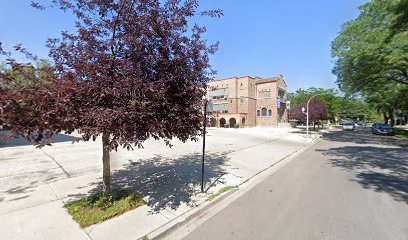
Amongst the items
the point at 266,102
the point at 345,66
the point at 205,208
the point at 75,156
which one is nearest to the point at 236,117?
the point at 266,102

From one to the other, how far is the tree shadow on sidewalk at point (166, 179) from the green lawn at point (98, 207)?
0.40m

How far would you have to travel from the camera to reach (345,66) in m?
15.4

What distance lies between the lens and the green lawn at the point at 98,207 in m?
3.67

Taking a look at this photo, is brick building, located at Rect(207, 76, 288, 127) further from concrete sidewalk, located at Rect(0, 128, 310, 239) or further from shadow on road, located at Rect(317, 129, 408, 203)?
concrete sidewalk, located at Rect(0, 128, 310, 239)

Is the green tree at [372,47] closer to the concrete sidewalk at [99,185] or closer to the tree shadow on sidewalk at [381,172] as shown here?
the tree shadow on sidewalk at [381,172]

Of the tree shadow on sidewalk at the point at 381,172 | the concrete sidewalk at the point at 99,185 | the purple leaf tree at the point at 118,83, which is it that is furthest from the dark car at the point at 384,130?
the purple leaf tree at the point at 118,83

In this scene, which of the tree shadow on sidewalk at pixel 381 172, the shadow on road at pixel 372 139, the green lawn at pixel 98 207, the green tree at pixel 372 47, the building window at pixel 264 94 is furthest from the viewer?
the building window at pixel 264 94

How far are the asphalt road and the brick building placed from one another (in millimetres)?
30583

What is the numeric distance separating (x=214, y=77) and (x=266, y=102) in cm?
3702

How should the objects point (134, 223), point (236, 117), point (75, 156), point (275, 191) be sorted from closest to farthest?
point (134, 223)
point (275, 191)
point (75, 156)
point (236, 117)

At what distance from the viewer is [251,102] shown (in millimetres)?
39531

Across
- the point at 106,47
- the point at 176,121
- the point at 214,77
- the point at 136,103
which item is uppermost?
the point at 106,47

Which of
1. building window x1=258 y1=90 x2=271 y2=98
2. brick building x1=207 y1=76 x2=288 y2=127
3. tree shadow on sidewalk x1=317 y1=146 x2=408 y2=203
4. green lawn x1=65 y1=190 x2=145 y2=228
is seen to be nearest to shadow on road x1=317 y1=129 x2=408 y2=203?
tree shadow on sidewalk x1=317 y1=146 x2=408 y2=203

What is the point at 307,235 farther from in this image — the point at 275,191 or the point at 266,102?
the point at 266,102
